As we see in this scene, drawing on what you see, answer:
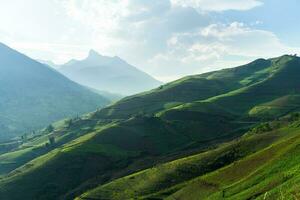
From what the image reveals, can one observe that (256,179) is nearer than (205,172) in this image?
Yes

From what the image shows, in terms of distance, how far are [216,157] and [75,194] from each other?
70.3m

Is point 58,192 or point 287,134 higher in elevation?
point 287,134

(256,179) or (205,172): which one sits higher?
(256,179)

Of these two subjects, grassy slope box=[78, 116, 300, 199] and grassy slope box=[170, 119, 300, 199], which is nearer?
grassy slope box=[170, 119, 300, 199]

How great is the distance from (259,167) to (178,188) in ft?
111

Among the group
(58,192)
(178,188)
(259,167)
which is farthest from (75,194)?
(259,167)

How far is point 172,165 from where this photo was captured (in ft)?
529

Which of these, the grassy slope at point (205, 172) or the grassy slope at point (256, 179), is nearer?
the grassy slope at point (256, 179)

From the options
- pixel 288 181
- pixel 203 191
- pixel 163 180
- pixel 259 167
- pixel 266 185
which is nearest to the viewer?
pixel 288 181

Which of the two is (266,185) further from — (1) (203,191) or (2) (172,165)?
(2) (172,165)

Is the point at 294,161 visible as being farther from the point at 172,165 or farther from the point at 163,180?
the point at 172,165

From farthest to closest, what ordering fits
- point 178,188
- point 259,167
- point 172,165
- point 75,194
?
point 75,194
point 172,165
point 178,188
point 259,167

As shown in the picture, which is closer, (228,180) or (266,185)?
(266,185)

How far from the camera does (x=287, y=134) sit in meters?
152
